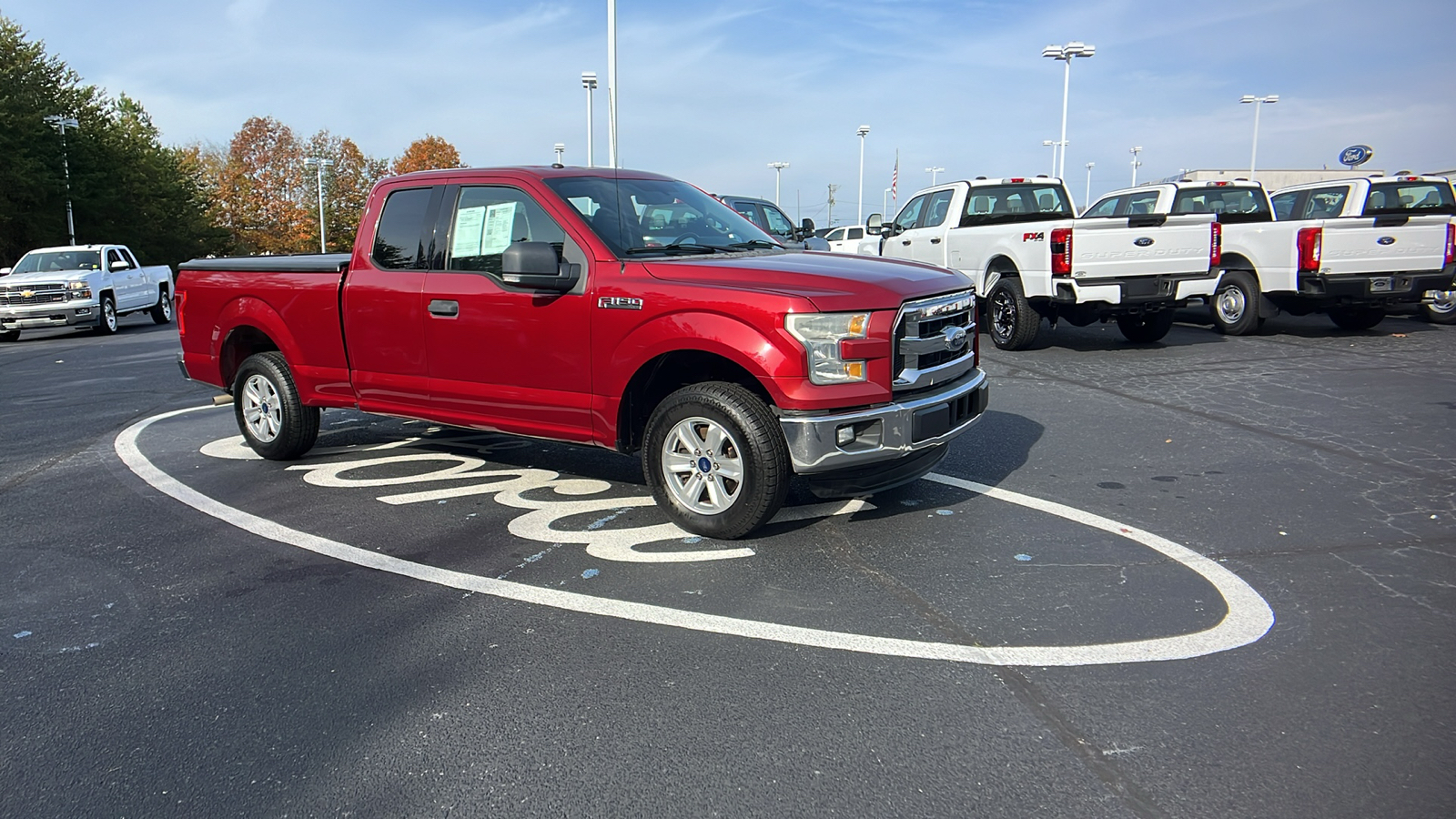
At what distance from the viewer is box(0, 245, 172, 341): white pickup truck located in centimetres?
1919

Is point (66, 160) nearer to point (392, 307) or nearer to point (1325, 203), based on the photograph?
point (392, 307)

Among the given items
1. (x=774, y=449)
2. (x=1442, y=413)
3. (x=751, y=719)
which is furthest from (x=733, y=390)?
(x=1442, y=413)

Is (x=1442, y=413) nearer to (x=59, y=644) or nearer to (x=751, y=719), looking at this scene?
(x=751, y=719)

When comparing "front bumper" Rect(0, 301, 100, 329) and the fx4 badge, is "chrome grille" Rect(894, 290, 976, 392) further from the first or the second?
"front bumper" Rect(0, 301, 100, 329)

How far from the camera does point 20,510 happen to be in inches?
227

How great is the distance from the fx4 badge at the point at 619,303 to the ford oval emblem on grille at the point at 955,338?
1623 millimetres

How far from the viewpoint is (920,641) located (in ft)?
12.0

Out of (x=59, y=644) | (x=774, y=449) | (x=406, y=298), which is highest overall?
(x=406, y=298)

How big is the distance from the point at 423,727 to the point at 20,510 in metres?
4.24

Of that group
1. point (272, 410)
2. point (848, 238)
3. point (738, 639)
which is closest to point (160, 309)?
point (848, 238)

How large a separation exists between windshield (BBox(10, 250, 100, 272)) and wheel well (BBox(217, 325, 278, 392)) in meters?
16.5

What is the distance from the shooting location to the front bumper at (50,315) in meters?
19.0

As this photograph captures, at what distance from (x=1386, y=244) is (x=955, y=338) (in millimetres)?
10086

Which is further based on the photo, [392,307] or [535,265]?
[392,307]
